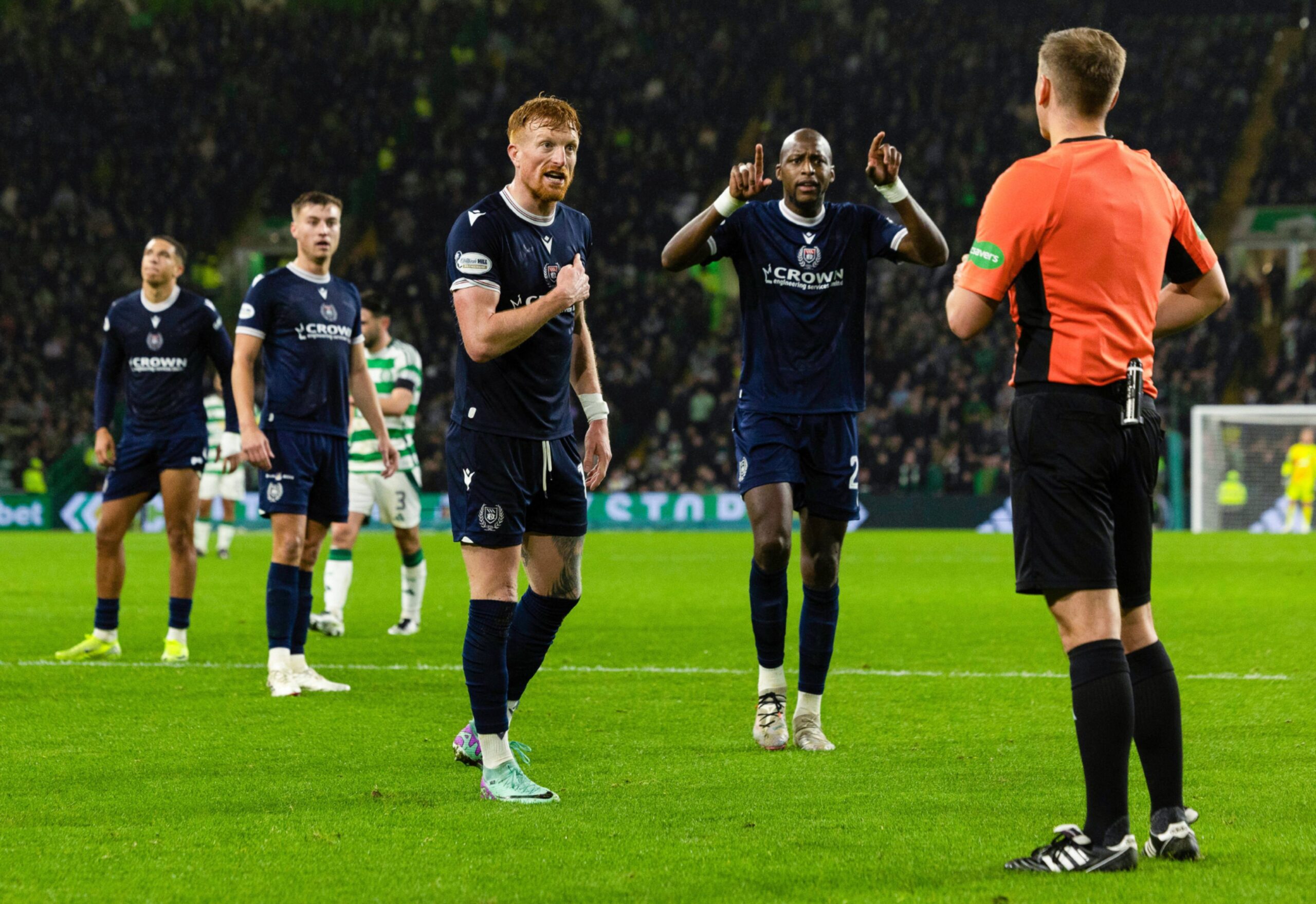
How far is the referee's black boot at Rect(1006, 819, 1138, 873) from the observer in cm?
347

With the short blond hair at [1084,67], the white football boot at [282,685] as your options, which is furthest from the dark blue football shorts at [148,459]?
the short blond hair at [1084,67]

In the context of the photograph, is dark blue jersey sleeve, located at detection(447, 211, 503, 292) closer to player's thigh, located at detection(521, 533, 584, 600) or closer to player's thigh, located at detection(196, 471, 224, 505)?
player's thigh, located at detection(521, 533, 584, 600)

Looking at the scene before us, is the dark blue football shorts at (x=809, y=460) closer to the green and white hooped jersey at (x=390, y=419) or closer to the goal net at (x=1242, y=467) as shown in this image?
the green and white hooped jersey at (x=390, y=419)

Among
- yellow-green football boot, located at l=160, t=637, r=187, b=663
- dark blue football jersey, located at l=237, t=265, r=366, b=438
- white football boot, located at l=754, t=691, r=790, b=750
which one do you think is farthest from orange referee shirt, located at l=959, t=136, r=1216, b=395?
yellow-green football boot, located at l=160, t=637, r=187, b=663

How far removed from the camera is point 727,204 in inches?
210

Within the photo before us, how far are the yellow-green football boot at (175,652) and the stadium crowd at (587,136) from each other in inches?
785

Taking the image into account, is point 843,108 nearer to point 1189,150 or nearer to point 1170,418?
point 1189,150

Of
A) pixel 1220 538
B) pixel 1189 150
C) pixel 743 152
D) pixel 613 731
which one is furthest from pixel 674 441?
pixel 613 731

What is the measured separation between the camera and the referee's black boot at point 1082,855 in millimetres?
3467

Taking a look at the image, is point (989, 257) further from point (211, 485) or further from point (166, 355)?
point (211, 485)

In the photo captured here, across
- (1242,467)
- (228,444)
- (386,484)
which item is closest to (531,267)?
(386,484)

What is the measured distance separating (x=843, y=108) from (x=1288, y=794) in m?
27.9

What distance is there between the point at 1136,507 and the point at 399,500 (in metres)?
7.02

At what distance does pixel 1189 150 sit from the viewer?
30.5 meters
